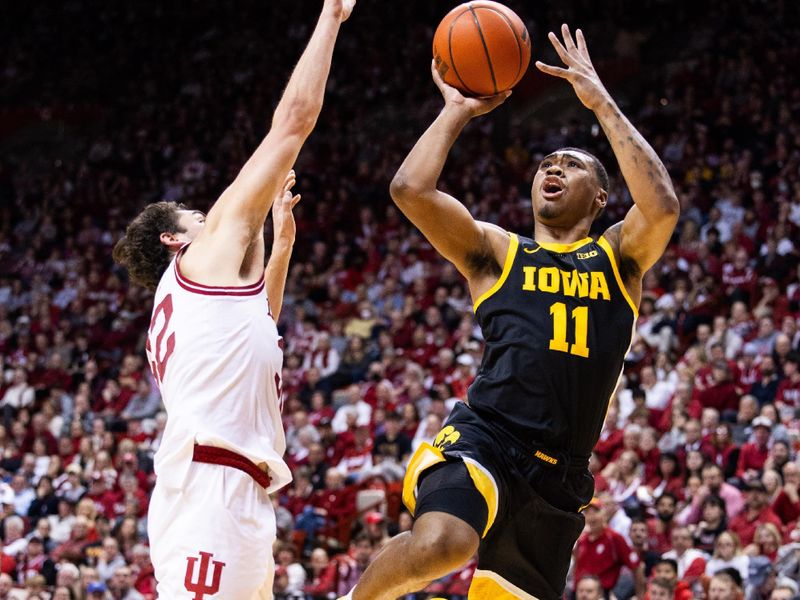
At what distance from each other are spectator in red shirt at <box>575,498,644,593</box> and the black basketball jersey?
5.28m

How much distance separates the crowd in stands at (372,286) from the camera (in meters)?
10.6

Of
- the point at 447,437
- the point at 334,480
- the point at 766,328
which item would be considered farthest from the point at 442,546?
the point at 766,328

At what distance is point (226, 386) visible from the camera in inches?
152

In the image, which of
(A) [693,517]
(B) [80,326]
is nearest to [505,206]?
(B) [80,326]

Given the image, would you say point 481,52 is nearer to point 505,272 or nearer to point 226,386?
point 505,272

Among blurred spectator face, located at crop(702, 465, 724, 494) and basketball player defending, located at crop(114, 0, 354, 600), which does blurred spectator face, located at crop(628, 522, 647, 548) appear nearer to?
blurred spectator face, located at crop(702, 465, 724, 494)

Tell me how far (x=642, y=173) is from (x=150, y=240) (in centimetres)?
190

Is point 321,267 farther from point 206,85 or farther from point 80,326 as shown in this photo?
point 206,85

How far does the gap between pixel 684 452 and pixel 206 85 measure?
52.9 ft

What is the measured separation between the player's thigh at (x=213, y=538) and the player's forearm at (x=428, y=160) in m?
1.32

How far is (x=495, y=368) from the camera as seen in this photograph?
4574 millimetres

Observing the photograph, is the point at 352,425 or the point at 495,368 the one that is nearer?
the point at 495,368

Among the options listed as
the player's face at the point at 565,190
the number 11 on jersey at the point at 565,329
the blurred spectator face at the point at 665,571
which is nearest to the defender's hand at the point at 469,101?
the player's face at the point at 565,190

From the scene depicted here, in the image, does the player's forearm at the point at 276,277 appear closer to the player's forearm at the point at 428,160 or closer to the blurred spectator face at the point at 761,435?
the player's forearm at the point at 428,160
